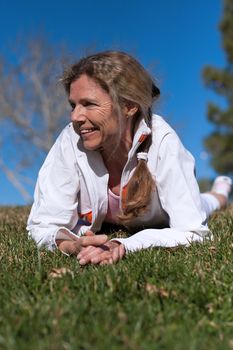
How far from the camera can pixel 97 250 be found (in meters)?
3.43

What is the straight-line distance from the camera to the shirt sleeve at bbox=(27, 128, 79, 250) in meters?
4.34

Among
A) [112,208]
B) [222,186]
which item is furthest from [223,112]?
[112,208]

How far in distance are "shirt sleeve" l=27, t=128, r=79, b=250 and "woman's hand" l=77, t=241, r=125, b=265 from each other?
0.72 metres

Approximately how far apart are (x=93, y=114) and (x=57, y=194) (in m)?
0.73

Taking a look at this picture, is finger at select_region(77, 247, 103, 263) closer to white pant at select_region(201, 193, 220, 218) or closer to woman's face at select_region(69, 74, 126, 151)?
woman's face at select_region(69, 74, 126, 151)

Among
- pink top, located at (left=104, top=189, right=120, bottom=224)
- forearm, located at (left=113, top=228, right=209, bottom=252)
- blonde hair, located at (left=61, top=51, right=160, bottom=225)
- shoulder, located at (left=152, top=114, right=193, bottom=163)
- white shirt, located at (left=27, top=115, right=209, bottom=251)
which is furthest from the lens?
pink top, located at (left=104, top=189, right=120, bottom=224)

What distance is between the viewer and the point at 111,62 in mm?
4336

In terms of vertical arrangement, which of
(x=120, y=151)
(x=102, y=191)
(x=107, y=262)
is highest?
(x=120, y=151)

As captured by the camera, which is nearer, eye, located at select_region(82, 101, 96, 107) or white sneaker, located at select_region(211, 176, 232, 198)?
eye, located at select_region(82, 101, 96, 107)

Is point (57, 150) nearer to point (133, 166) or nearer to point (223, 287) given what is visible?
point (133, 166)

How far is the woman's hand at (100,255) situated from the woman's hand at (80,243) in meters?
0.04

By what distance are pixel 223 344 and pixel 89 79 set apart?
275cm

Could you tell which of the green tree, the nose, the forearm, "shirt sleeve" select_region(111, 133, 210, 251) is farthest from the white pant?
the green tree

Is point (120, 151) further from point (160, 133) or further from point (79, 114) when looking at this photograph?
point (79, 114)
